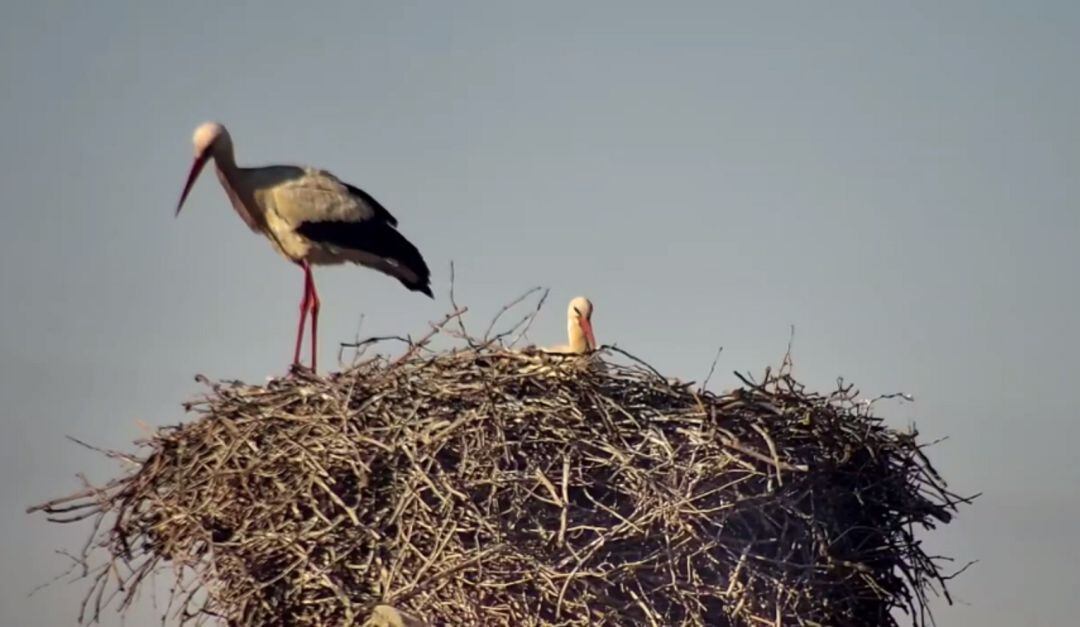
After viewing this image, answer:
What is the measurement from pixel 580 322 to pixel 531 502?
103 inches

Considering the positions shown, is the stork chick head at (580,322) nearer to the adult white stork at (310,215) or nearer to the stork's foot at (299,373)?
the adult white stork at (310,215)

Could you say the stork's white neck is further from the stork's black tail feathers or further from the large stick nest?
the large stick nest

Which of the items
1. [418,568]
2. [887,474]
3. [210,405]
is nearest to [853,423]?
[887,474]

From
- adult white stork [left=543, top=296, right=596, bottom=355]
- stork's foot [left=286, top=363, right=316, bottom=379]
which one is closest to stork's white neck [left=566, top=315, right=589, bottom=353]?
adult white stork [left=543, top=296, right=596, bottom=355]

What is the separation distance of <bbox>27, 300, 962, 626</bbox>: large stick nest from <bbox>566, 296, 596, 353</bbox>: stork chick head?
199 centimetres

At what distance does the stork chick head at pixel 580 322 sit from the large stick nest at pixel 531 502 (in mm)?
1985

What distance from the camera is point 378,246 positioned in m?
9.20

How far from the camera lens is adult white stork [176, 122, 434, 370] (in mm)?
9117

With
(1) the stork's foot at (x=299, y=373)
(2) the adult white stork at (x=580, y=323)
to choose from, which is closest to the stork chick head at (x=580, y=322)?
(2) the adult white stork at (x=580, y=323)

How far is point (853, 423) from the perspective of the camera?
730 cm

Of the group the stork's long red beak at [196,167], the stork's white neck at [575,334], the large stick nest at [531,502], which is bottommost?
the large stick nest at [531,502]

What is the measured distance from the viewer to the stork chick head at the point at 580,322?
9.08m

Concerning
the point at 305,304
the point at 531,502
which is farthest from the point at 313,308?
the point at 531,502

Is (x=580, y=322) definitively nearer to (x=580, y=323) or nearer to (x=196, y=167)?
(x=580, y=323)
